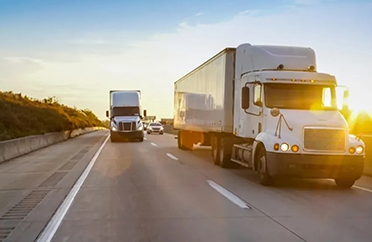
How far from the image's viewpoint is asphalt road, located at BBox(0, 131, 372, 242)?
24.8ft

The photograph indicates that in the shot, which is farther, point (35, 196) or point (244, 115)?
point (244, 115)

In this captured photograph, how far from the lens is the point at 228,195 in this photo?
1112 cm

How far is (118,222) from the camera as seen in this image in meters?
8.34

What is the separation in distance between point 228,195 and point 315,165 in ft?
8.06

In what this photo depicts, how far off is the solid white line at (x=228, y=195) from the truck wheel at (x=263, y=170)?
120cm

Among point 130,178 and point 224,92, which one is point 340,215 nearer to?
point 130,178

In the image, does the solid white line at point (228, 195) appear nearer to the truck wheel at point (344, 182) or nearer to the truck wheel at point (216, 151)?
the truck wheel at point (344, 182)

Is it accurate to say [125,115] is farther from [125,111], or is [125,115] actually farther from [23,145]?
[23,145]

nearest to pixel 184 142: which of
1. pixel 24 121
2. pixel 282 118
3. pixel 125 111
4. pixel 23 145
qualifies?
pixel 23 145

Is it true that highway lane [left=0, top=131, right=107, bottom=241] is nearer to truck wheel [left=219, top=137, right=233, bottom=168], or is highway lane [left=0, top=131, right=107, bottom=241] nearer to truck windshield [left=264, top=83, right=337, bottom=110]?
truck wheel [left=219, top=137, right=233, bottom=168]

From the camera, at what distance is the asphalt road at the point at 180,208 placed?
7.56 meters

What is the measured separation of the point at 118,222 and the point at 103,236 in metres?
0.95

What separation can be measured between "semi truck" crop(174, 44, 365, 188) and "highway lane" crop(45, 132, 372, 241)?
2.26 ft

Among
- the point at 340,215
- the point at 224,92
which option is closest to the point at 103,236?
the point at 340,215
